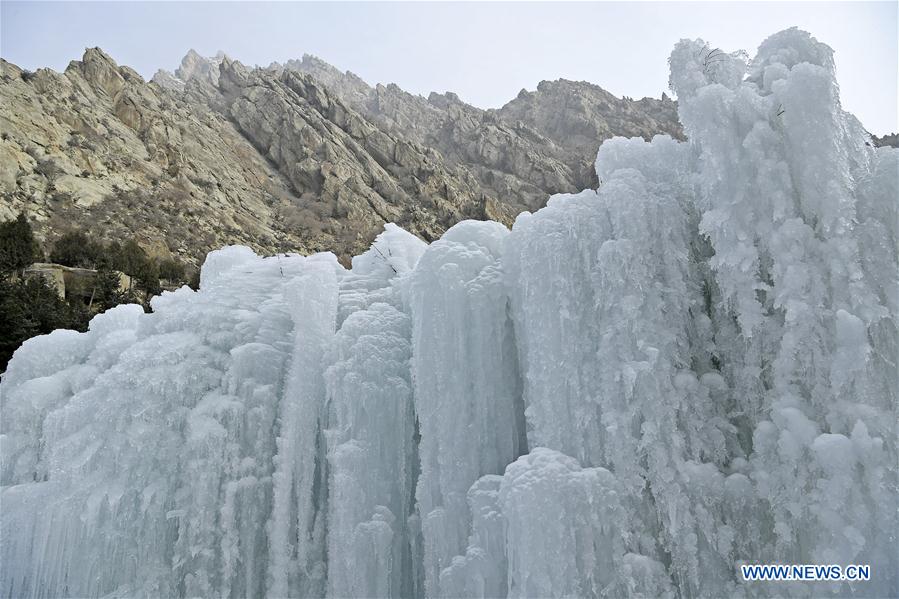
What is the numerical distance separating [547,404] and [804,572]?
2.04m

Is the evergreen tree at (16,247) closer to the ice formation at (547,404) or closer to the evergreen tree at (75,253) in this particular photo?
the evergreen tree at (75,253)

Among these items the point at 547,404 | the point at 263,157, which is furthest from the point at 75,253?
the point at 263,157

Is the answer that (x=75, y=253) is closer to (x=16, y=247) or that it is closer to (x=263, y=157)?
(x=16, y=247)

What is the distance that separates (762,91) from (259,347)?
17.1ft

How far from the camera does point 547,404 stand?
477 centimetres

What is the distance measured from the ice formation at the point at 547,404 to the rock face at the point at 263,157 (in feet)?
66.0

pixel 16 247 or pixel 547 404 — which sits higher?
pixel 16 247

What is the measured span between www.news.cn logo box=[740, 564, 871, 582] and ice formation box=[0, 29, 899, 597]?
6cm

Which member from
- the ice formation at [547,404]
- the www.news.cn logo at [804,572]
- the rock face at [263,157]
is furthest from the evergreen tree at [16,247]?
the www.news.cn logo at [804,572]

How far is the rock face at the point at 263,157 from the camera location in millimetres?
26891

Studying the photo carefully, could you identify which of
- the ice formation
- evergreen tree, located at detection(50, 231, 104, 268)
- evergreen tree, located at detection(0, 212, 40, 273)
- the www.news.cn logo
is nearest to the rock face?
evergreen tree, located at detection(50, 231, 104, 268)

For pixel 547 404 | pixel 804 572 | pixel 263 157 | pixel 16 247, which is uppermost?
Result: pixel 263 157

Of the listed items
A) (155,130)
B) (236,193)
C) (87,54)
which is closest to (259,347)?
(236,193)

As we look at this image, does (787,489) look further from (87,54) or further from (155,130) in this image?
(87,54)
